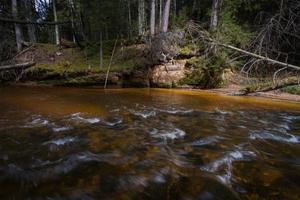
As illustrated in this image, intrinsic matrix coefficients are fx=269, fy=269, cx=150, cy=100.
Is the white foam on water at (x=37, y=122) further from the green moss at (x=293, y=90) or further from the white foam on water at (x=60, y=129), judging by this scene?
the green moss at (x=293, y=90)

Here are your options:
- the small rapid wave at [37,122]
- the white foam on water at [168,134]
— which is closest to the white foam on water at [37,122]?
the small rapid wave at [37,122]

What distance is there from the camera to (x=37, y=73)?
46.2 ft

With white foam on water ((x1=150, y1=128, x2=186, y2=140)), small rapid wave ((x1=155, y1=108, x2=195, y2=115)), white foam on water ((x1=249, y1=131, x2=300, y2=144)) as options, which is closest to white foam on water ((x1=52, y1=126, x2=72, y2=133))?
white foam on water ((x1=150, y1=128, x2=186, y2=140))

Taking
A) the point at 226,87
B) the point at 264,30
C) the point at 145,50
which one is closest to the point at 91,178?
the point at 264,30

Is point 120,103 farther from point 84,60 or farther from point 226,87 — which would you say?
point 84,60

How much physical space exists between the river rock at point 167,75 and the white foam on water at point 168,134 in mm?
7666

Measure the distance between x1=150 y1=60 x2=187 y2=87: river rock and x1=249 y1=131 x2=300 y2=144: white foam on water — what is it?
7.73m

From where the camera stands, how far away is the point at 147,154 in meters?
3.89

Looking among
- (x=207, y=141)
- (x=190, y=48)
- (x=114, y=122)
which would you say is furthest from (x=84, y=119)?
(x=190, y=48)

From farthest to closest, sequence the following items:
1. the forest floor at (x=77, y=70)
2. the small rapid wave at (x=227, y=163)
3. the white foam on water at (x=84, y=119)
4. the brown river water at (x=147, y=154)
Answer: the forest floor at (x=77, y=70)
the white foam on water at (x=84, y=119)
the small rapid wave at (x=227, y=163)
the brown river water at (x=147, y=154)

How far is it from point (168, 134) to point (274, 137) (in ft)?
6.31

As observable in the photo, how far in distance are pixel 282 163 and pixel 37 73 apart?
43.1 feet

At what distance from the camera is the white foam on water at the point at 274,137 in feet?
15.5

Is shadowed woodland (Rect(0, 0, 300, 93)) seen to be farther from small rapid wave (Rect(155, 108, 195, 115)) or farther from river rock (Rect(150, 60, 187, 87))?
small rapid wave (Rect(155, 108, 195, 115))
